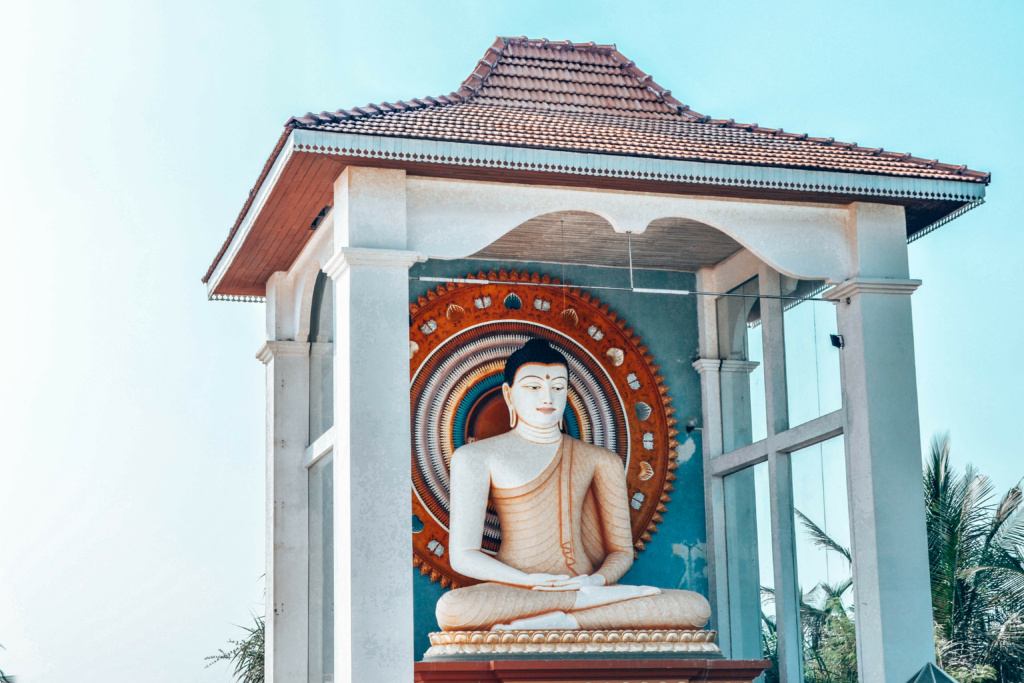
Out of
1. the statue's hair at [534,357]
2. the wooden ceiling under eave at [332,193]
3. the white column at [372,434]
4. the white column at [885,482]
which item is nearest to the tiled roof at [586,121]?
the wooden ceiling under eave at [332,193]

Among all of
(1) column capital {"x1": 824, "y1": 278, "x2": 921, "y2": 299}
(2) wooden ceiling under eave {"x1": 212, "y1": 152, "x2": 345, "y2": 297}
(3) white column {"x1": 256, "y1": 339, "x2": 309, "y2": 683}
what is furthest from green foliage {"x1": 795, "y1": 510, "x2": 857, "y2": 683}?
(2) wooden ceiling under eave {"x1": 212, "y1": 152, "x2": 345, "y2": 297}

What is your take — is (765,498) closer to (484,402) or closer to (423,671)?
(484,402)

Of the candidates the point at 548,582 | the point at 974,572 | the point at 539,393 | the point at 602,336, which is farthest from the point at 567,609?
the point at 974,572

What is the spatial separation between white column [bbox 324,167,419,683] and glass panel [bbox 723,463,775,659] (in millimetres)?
4039

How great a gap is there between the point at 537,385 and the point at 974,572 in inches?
279

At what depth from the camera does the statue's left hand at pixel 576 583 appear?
10281 mm

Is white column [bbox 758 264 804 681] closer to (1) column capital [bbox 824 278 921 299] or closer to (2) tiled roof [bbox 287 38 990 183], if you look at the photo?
(1) column capital [bbox 824 278 921 299]

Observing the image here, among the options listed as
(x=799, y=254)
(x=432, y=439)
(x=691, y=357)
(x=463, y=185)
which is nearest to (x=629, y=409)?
(x=691, y=357)

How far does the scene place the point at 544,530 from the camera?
35.7 feet

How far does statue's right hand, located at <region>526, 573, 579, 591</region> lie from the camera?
10.3 m

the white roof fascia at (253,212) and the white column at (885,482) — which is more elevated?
the white roof fascia at (253,212)

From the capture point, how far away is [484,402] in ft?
39.8

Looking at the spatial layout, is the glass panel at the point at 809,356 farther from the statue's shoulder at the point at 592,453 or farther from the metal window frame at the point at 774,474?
the statue's shoulder at the point at 592,453

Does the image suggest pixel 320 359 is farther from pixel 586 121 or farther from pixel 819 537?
pixel 819 537
